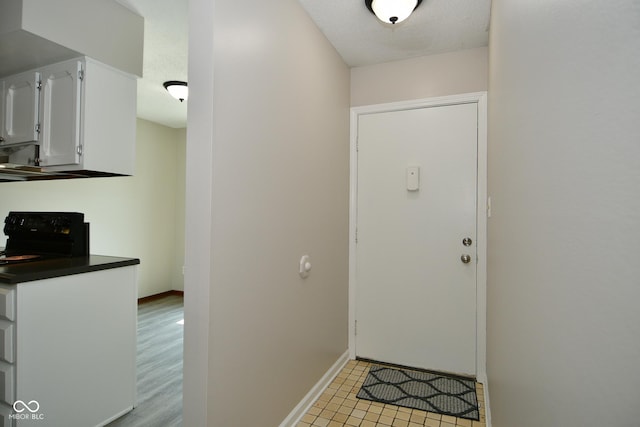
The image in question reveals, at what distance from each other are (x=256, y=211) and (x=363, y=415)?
144 centimetres

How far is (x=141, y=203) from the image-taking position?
4.66 meters

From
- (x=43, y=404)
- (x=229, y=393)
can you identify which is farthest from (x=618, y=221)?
(x=43, y=404)

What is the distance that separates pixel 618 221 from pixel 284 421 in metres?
1.94

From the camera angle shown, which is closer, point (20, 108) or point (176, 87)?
point (20, 108)

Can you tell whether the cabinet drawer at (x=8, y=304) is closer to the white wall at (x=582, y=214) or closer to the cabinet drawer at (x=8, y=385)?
the cabinet drawer at (x=8, y=385)

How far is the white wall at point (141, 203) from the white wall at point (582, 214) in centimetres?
437

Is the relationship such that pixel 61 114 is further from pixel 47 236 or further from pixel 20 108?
pixel 47 236

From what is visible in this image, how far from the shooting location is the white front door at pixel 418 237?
2.49 metres

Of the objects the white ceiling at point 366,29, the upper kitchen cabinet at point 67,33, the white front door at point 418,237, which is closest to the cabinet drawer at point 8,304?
the upper kitchen cabinet at point 67,33

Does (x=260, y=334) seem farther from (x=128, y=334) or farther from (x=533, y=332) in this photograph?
(x=533, y=332)

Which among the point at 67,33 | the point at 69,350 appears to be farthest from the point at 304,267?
the point at 67,33

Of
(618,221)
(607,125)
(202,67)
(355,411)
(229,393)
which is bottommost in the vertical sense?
(355,411)

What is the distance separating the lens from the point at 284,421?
5.96 ft

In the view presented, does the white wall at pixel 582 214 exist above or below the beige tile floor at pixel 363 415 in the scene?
above
